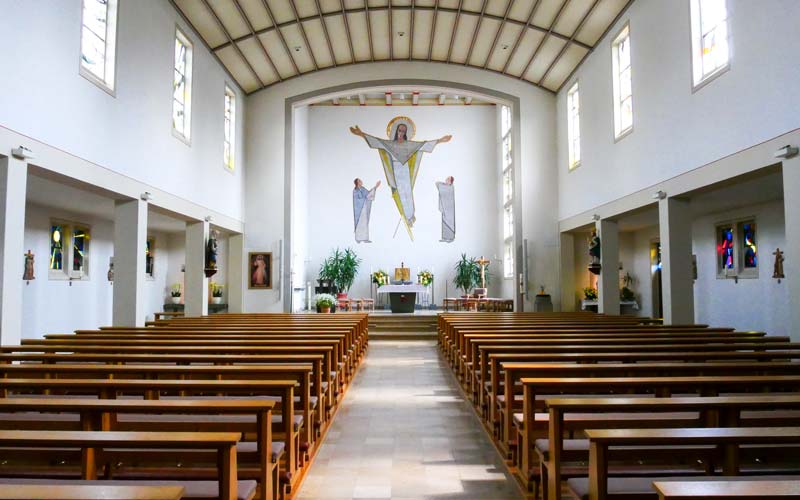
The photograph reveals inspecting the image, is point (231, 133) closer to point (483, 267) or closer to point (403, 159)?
point (403, 159)

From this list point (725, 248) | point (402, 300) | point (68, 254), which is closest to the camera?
point (68, 254)

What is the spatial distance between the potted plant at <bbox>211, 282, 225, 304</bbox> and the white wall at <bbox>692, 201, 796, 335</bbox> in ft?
37.4

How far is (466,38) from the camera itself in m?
12.8

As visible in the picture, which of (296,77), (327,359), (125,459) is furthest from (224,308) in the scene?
(125,459)

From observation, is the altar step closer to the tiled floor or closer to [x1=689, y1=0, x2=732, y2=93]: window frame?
the tiled floor

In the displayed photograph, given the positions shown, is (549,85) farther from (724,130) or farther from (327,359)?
(327,359)

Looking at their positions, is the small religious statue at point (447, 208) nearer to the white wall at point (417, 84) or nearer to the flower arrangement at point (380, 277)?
the flower arrangement at point (380, 277)

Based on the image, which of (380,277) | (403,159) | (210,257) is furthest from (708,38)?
(380,277)

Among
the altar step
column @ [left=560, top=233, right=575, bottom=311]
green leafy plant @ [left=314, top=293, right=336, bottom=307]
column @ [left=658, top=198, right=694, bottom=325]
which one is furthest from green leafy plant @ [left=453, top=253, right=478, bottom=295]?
column @ [left=658, top=198, right=694, bottom=325]

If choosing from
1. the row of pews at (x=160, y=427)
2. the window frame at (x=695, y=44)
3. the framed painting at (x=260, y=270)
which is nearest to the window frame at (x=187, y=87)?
the framed painting at (x=260, y=270)

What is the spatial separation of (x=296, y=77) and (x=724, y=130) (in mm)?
10032

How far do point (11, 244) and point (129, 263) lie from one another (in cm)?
274

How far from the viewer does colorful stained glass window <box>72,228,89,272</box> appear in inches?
437

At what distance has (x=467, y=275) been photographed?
1758 cm
